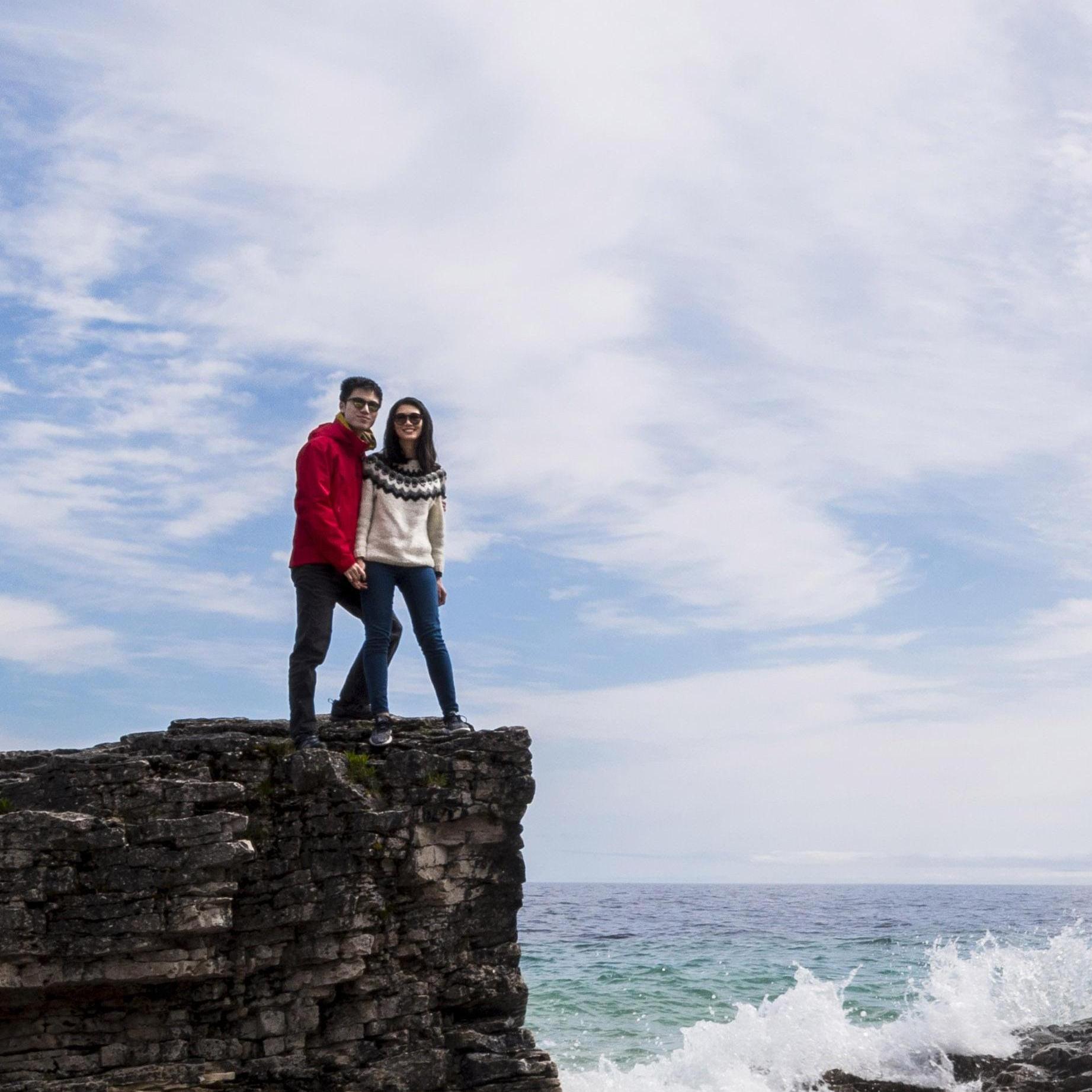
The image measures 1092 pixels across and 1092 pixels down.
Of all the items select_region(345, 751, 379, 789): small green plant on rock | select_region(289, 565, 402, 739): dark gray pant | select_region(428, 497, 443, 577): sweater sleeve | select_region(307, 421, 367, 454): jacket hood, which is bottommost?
select_region(345, 751, 379, 789): small green plant on rock

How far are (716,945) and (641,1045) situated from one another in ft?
37.9

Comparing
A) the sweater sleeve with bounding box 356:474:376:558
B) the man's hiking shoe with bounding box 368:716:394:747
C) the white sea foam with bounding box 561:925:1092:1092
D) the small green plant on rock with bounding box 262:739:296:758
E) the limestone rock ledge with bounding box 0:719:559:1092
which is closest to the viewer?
the limestone rock ledge with bounding box 0:719:559:1092

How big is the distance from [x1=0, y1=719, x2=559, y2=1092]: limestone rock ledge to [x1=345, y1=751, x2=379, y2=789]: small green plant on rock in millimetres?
18

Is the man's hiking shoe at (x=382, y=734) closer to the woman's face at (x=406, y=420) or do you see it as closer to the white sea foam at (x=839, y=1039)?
the woman's face at (x=406, y=420)

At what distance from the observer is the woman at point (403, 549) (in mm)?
11219

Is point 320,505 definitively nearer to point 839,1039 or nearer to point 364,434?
point 364,434

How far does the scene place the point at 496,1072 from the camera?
10555mm

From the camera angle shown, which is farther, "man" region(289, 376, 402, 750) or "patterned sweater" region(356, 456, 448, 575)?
"patterned sweater" region(356, 456, 448, 575)

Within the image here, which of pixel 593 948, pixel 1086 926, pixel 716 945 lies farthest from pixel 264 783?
pixel 1086 926

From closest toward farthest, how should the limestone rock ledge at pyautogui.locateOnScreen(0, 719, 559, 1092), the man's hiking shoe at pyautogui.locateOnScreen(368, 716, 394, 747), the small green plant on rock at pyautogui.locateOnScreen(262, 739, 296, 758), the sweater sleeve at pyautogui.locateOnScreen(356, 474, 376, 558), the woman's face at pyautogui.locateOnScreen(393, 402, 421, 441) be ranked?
the limestone rock ledge at pyautogui.locateOnScreen(0, 719, 559, 1092), the small green plant on rock at pyautogui.locateOnScreen(262, 739, 296, 758), the man's hiking shoe at pyautogui.locateOnScreen(368, 716, 394, 747), the sweater sleeve at pyautogui.locateOnScreen(356, 474, 376, 558), the woman's face at pyautogui.locateOnScreen(393, 402, 421, 441)

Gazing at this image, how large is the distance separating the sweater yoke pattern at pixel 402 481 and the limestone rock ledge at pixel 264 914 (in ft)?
7.91

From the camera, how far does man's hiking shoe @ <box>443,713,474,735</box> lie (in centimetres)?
1134

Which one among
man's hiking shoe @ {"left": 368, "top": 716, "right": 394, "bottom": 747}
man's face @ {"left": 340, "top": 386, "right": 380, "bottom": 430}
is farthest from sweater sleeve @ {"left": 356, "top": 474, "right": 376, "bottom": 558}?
man's hiking shoe @ {"left": 368, "top": 716, "right": 394, "bottom": 747}

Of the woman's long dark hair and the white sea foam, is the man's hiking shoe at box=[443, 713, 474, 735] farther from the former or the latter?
the white sea foam
